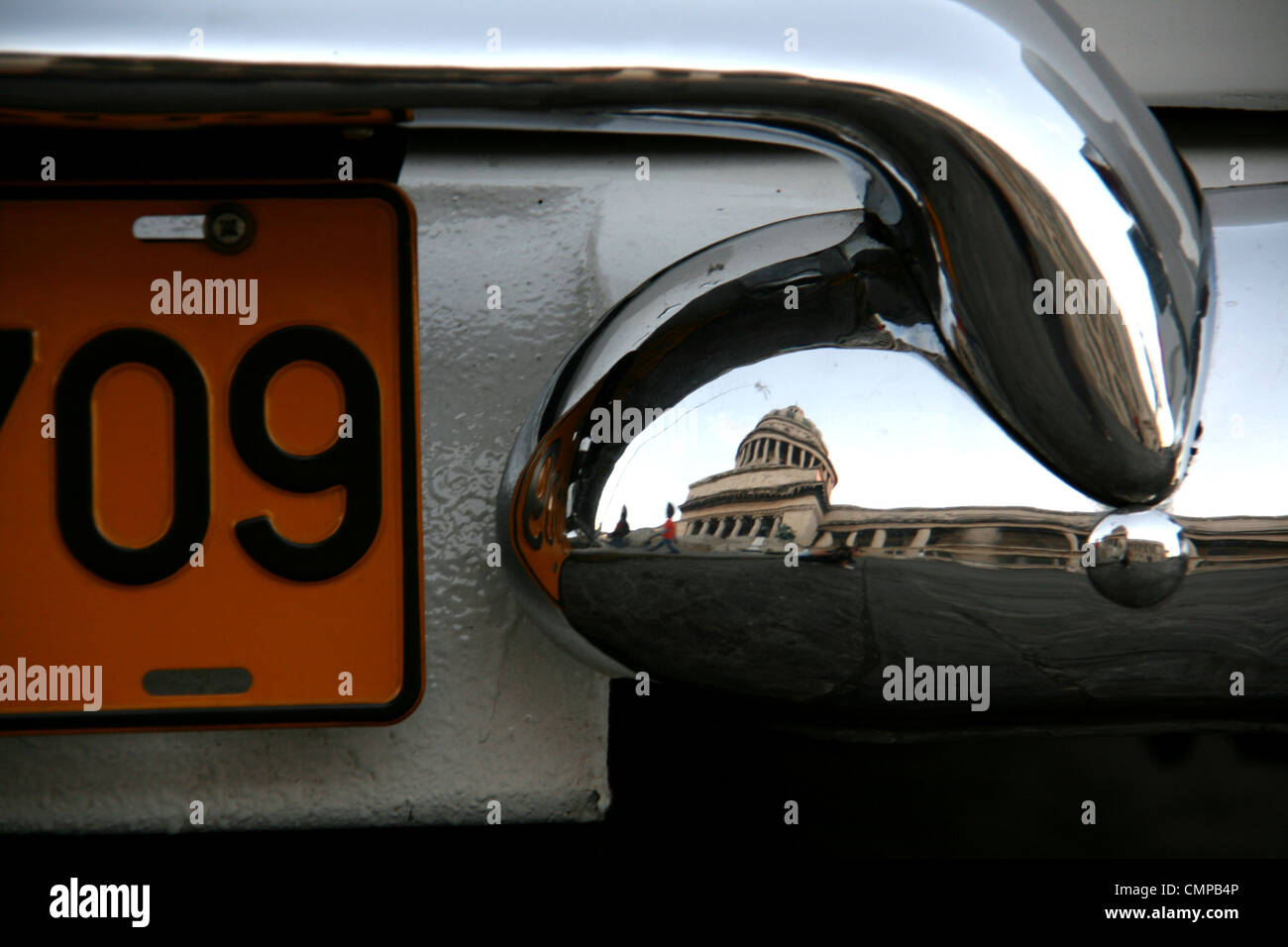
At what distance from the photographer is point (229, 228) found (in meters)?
0.49

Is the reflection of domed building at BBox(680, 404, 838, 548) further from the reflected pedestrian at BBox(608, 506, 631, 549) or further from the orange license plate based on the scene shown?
the orange license plate

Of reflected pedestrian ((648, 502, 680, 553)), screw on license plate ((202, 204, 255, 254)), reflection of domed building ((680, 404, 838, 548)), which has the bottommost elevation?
reflected pedestrian ((648, 502, 680, 553))

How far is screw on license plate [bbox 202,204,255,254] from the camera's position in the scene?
483mm

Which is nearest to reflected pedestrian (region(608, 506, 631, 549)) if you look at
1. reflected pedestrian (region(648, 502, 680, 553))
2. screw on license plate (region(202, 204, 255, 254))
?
reflected pedestrian (region(648, 502, 680, 553))

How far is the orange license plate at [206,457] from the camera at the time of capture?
479 millimetres

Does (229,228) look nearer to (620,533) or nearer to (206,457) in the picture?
(206,457)

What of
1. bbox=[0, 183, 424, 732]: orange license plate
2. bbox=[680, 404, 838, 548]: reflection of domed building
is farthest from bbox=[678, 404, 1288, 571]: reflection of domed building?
bbox=[0, 183, 424, 732]: orange license plate

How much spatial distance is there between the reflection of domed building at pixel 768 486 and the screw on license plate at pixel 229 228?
0.23 meters

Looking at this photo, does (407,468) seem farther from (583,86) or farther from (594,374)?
(583,86)

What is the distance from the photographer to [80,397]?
477 mm

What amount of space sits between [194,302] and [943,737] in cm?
38

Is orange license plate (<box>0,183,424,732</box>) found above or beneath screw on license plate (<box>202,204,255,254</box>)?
beneath

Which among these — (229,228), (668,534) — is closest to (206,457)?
(229,228)
